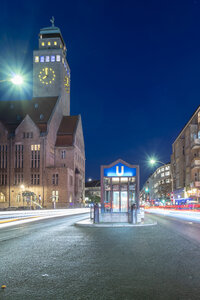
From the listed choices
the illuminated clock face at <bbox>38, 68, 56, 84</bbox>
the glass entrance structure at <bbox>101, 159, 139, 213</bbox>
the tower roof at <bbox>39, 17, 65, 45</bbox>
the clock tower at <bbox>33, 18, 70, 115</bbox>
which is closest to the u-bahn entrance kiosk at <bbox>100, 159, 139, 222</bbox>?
the glass entrance structure at <bbox>101, 159, 139, 213</bbox>

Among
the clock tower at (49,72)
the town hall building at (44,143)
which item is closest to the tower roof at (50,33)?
the town hall building at (44,143)

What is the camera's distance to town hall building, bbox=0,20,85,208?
7456cm

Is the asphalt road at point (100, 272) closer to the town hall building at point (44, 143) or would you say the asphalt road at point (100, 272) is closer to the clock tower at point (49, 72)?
the town hall building at point (44, 143)

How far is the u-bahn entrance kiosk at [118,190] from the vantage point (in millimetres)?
21516

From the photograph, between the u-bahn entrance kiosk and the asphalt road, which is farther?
the u-bahn entrance kiosk

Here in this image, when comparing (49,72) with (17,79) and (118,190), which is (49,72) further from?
(17,79)

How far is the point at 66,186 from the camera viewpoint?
7469cm

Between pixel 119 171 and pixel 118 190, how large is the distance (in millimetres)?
Answer: 1870

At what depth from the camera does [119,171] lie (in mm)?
21500

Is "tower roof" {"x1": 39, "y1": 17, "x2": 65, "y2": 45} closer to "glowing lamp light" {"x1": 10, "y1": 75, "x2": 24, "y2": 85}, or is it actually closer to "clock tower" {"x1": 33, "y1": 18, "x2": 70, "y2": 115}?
"clock tower" {"x1": 33, "y1": 18, "x2": 70, "y2": 115}

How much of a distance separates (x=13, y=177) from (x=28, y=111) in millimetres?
18976

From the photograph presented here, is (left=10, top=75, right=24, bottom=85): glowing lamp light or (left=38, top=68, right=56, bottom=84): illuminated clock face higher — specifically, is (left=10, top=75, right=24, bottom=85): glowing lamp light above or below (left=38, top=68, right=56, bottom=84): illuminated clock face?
below

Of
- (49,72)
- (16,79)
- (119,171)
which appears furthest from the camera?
(49,72)

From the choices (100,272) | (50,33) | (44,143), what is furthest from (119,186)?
(50,33)
